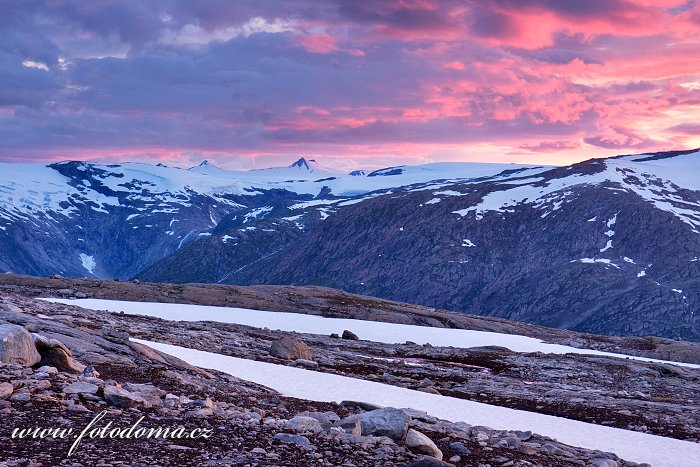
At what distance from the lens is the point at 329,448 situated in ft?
54.6

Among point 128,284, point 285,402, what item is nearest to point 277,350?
point 285,402

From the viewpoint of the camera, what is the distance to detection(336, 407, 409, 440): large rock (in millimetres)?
18859

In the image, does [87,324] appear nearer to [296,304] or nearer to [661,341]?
[296,304]

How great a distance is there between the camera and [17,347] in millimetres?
21250

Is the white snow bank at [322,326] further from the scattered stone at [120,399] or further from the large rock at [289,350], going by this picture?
the scattered stone at [120,399]

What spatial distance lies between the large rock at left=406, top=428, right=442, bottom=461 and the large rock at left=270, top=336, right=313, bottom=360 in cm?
2804

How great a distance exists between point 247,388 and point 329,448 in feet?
41.0

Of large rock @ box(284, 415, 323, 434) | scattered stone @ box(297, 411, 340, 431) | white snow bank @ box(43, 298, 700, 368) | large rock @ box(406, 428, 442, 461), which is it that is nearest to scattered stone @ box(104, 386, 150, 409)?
large rock @ box(284, 415, 323, 434)

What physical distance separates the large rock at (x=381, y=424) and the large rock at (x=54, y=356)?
874 cm

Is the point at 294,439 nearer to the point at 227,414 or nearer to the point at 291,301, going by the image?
the point at 227,414

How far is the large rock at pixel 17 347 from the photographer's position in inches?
822

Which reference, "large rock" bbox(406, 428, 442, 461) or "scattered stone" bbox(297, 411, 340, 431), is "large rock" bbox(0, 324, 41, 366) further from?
"large rock" bbox(406, 428, 442, 461)

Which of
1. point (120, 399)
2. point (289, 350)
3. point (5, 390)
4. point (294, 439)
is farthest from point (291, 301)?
point (294, 439)

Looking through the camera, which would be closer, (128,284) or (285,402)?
(285,402)
